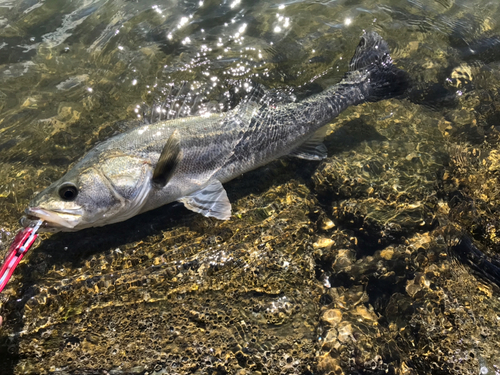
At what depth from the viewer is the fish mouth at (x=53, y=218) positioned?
10.5 ft

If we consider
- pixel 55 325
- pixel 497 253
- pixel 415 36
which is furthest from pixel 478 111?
pixel 55 325

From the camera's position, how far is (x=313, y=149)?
4.93m

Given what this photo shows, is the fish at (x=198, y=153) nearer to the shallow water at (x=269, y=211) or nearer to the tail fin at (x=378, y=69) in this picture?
the tail fin at (x=378, y=69)

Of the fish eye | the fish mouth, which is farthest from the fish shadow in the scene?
the fish eye

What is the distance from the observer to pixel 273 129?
4672 millimetres

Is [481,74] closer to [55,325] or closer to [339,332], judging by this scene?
[339,332]

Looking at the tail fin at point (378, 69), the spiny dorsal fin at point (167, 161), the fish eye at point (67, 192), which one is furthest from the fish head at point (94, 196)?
the tail fin at point (378, 69)

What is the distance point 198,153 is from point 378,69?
10.3 ft

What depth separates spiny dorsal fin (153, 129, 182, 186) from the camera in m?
3.94

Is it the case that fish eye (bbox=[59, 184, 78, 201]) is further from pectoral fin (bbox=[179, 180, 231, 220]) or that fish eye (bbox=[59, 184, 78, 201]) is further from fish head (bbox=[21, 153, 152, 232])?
pectoral fin (bbox=[179, 180, 231, 220])

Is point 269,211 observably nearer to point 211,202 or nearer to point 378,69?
point 211,202

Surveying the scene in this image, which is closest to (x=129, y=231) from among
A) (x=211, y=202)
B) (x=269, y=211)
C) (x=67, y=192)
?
A: (x=67, y=192)

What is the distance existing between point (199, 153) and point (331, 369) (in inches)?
108

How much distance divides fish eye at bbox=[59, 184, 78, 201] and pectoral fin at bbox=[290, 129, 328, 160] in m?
2.82
